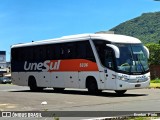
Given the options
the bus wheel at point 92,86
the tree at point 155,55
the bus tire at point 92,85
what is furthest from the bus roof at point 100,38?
the tree at point 155,55

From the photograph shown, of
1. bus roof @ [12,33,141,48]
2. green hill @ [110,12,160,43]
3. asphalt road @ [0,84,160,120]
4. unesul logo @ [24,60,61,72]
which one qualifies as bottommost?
asphalt road @ [0,84,160,120]

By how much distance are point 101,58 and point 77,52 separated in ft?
7.61

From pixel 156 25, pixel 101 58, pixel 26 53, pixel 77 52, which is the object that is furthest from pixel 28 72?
pixel 156 25

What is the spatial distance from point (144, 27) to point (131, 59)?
122 meters

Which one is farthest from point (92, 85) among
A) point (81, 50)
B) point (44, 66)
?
point (44, 66)

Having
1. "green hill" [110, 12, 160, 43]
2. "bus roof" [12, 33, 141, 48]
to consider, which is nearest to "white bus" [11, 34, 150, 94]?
"bus roof" [12, 33, 141, 48]

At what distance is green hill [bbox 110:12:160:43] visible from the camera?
12935cm

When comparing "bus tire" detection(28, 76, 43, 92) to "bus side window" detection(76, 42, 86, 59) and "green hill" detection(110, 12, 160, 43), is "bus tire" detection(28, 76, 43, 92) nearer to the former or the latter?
"bus side window" detection(76, 42, 86, 59)

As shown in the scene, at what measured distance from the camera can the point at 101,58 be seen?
24.0m

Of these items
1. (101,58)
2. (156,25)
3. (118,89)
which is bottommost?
(118,89)

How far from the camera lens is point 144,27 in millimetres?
143875

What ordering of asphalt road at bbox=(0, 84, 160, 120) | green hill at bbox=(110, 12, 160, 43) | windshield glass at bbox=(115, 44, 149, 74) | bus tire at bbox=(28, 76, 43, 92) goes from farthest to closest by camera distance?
1. green hill at bbox=(110, 12, 160, 43)
2. bus tire at bbox=(28, 76, 43, 92)
3. windshield glass at bbox=(115, 44, 149, 74)
4. asphalt road at bbox=(0, 84, 160, 120)

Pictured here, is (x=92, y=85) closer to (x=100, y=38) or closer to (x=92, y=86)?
(x=92, y=86)

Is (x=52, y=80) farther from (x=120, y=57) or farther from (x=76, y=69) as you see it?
(x=120, y=57)
